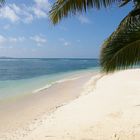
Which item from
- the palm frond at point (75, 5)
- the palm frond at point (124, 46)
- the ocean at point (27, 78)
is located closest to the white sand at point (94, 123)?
the ocean at point (27, 78)

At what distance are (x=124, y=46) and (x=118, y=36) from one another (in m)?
0.23

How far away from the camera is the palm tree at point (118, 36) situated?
5199mm

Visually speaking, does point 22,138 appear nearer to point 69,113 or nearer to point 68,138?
point 68,138

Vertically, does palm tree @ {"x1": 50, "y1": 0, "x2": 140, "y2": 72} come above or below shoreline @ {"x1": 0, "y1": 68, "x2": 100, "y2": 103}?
above

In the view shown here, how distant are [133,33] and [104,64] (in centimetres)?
73

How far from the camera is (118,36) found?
5441 mm

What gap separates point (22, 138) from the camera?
7.68m

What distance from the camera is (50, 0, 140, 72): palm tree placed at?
5199mm

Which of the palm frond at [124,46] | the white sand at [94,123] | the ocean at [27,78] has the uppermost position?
the palm frond at [124,46]

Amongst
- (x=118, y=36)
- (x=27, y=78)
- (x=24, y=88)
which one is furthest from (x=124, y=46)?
(x=27, y=78)

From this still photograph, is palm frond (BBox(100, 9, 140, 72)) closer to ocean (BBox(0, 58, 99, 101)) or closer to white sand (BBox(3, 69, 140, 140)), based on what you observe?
ocean (BBox(0, 58, 99, 101))

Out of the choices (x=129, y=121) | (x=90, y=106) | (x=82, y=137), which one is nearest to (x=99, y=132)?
(x=82, y=137)

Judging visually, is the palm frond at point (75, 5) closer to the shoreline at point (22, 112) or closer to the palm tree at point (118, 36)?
the palm tree at point (118, 36)

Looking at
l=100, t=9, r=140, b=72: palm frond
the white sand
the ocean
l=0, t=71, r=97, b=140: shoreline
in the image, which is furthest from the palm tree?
l=0, t=71, r=97, b=140: shoreline
